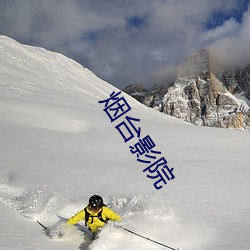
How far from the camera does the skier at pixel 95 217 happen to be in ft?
19.1

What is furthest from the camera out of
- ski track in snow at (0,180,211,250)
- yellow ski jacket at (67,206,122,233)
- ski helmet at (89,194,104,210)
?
yellow ski jacket at (67,206,122,233)

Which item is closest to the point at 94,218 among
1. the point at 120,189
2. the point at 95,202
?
the point at 95,202

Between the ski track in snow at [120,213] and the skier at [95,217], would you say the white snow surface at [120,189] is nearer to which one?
the ski track in snow at [120,213]

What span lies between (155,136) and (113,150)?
153 inches

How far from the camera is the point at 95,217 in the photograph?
5918mm

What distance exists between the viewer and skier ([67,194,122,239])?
5.83 m

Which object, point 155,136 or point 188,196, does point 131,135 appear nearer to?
point 155,136

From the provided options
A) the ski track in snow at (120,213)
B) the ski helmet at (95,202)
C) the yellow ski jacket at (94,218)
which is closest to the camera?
the ski track in snow at (120,213)

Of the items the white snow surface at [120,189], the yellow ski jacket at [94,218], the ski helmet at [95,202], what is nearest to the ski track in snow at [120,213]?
the white snow surface at [120,189]

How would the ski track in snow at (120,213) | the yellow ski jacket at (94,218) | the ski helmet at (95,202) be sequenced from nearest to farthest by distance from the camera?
the ski track in snow at (120,213)
the ski helmet at (95,202)
the yellow ski jacket at (94,218)

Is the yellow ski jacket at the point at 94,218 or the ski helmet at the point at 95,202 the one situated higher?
the ski helmet at the point at 95,202

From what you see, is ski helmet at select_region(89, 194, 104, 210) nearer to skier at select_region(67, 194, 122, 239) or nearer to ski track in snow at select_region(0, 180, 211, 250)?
skier at select_region(67, 194, 122, 239)

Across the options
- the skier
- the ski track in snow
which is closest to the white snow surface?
the ski track in snow

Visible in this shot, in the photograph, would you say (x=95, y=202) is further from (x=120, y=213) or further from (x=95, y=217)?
(x=120, y=213)
